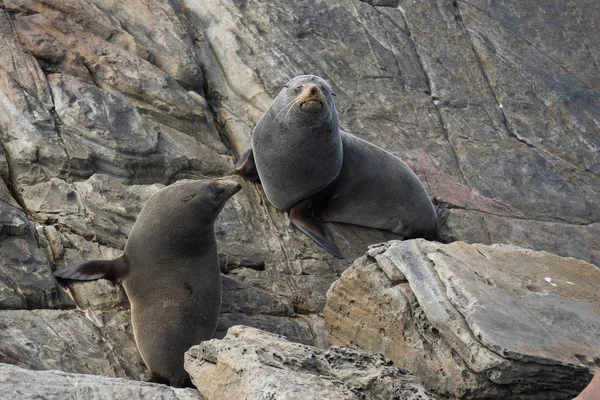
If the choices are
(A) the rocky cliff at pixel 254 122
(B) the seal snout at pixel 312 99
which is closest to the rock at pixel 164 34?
(A) the rocky cliff at pixel 254 122

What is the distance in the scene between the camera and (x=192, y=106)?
32.7 feet

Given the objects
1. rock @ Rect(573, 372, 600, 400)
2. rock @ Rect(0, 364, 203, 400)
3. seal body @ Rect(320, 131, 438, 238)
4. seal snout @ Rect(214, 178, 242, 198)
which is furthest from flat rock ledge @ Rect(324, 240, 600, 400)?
seal body @ Rect(320, 131, 438, 238)

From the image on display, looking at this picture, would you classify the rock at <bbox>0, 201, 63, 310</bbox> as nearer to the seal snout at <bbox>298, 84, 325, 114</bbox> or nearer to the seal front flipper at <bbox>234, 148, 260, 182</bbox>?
the seal front flipper at <bbox>234, 148, 260, 182</bbox>

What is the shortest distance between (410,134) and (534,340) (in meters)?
4.94

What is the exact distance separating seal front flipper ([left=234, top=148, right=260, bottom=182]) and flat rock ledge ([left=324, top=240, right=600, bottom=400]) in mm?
2329

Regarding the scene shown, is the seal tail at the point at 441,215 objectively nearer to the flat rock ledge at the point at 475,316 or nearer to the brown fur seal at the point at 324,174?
the brown fur seal at the point at 324,174

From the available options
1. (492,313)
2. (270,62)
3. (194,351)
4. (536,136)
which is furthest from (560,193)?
(194,351)

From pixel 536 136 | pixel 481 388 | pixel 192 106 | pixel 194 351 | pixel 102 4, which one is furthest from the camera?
pixel 536 136

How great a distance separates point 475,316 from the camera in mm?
6340

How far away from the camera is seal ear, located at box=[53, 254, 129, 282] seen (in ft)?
24.5

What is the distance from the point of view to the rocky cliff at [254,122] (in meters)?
7.08

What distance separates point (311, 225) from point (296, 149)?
0.78 meters

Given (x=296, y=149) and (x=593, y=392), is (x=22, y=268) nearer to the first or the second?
(x=296, y=149)

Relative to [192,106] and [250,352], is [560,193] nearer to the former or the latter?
[192,106]
